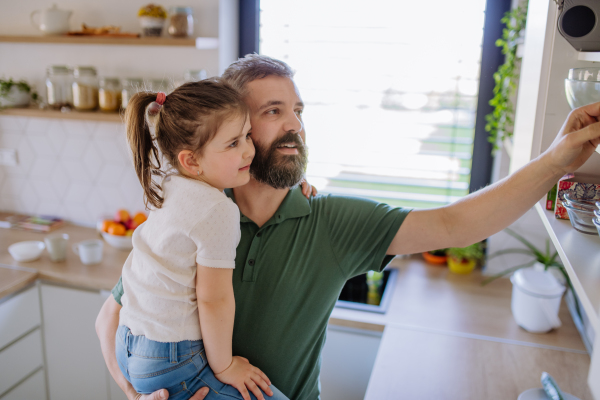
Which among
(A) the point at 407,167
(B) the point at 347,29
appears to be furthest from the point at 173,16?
(A) the point at 407,167

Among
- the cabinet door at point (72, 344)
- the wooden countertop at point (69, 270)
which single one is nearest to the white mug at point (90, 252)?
the wooden countertop at point (69, 270)

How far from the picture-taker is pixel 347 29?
2414 millimetres

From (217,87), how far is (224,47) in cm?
144

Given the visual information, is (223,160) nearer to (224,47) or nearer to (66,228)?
(224,47)

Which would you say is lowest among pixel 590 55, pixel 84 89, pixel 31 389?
pixel 31 389

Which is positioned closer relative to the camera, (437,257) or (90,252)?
(90,252)

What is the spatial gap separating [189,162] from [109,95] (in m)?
1.52

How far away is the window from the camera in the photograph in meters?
2.31

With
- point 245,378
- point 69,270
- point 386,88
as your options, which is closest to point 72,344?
point 69,270

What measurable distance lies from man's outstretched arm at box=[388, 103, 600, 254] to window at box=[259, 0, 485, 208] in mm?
1200

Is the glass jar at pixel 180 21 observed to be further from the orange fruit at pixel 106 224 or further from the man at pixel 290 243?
the man at pixel 290 243

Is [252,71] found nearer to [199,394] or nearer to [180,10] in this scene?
[199,394]

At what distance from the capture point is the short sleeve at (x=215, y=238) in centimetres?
107

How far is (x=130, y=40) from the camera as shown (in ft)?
7.63
